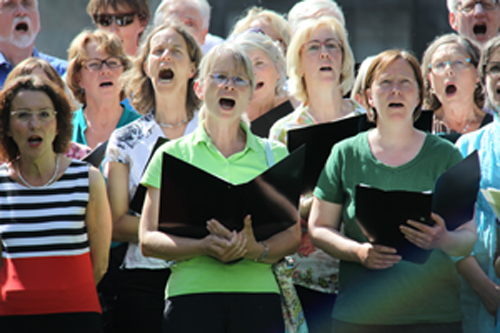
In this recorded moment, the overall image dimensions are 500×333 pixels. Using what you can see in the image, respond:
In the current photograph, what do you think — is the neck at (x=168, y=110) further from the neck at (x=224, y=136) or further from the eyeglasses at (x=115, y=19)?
the eyeglasses at (x=115, y=19)

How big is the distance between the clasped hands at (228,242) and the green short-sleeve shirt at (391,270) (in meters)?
0.47

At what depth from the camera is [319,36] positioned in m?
4.09

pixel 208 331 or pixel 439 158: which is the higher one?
pixel 439 158

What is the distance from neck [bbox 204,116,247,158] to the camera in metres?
3.08

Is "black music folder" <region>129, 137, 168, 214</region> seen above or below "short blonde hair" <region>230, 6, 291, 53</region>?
below

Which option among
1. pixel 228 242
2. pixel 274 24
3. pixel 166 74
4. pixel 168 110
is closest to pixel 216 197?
pixel 228 242

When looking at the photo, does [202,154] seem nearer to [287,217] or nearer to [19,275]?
[287,217]

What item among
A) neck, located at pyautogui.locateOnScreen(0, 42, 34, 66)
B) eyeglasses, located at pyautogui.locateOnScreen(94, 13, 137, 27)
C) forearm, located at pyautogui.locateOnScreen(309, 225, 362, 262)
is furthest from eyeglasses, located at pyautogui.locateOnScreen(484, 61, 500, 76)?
neck, located at pyautogui.locateOnScreen(0, 42, 34, 66)

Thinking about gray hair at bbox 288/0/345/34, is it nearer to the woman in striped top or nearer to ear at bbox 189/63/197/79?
ear at bbox 189/63/197/79

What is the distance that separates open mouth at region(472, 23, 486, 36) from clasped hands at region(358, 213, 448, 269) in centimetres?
261

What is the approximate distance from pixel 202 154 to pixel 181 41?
107cm

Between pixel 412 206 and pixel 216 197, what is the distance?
784 millimetres

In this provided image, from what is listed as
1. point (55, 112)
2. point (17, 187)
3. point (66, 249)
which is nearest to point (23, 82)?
point (55, 112)

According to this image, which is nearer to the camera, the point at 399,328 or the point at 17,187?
the point at 399,328
